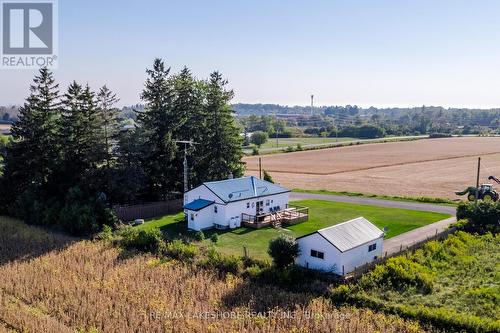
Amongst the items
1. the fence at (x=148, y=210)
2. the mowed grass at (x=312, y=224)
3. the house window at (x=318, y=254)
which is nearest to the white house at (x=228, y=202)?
the mowed grass at (x=312, y=224)

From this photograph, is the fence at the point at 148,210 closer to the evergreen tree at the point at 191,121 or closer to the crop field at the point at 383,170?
the evergreen tree at the point at 191,121

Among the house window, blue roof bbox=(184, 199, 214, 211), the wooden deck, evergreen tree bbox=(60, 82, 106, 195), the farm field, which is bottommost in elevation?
the farm field

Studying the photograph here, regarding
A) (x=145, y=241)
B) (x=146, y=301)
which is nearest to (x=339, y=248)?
(x=146, y=301)

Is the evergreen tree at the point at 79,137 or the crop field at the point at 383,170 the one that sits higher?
the evergreen tree at the point at 79,137

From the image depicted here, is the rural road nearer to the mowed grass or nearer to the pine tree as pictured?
the mowed grass

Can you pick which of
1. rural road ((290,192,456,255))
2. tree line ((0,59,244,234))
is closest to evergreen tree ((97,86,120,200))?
tree line ((0,59,244,234))

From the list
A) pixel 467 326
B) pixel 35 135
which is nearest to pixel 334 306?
pixel 467 326
